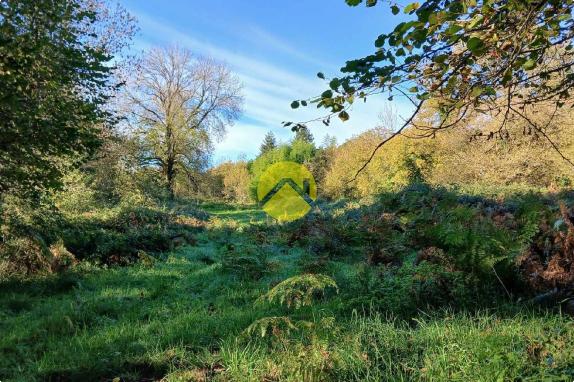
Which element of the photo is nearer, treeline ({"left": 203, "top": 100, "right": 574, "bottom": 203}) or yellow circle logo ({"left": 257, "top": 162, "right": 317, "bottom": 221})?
treeline ({"left": 203, "top": 100, "right": 574, "bottom": 203})

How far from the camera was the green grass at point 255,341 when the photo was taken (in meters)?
2.54

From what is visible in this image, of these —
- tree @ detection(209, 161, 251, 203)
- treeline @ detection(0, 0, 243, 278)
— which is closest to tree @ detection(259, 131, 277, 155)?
tree @ detection(209, 161, 251, 203)

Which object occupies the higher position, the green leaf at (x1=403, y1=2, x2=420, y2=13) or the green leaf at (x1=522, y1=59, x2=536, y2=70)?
the green leaf at (x1=403, y1=2, x2=420, y2=13)

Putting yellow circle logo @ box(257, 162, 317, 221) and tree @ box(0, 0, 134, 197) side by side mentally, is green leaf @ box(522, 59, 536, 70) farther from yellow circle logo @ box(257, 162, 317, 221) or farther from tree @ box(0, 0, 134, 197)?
yellow circle logo @ box(257, 162, 317, 221)

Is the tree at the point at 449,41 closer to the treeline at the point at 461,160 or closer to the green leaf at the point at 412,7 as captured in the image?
the green leaf at the point at 412,7

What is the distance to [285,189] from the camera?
3091 cm

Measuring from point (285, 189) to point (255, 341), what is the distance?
27.5 meters

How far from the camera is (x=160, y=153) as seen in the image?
98.9 ft

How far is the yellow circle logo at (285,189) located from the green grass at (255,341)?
1888 centimetres

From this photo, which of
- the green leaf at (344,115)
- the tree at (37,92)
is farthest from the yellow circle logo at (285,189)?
the green leaf at (344,115)

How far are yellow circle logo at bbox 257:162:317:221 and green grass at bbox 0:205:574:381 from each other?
1888cm

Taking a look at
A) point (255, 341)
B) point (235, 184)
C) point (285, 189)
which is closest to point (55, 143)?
point (255, 341)

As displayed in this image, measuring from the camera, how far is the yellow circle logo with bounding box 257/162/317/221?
26281 mm

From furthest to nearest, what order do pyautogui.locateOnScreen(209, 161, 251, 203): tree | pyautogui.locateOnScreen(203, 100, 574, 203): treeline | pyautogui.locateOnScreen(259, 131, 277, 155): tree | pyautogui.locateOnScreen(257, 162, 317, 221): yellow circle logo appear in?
1. pyautogui.locateOnScreen(259, 131, 277, 155): tree
2. pyautogui.locateOnScreen(209, 161, 251, 203): tree
3. pyautogui.locateOnScreen(257, 162, 317, 221): yellow circle logo
4. pyautogui.locateOnScreen(203, 100, 574, 203): treeline
